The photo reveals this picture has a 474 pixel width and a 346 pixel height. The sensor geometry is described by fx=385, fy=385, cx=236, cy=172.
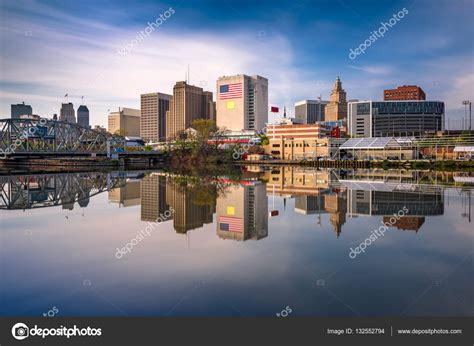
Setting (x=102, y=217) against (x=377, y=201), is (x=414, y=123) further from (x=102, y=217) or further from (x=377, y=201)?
(x=102, y=217)

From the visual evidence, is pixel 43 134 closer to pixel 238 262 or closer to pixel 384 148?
pixel 384 148

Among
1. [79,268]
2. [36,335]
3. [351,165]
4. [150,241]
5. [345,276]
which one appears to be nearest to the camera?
[36,335]

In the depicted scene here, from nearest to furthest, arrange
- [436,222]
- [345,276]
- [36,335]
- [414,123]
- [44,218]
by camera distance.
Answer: [36,335] → [345,276] → [436,222] → [44,218] → [414,123]

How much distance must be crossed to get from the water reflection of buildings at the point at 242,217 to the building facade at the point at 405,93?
154847mm

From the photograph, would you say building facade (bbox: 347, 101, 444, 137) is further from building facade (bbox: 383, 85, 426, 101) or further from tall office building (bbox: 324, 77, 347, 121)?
tall office building (bbox: 324, 77, 347, 121)

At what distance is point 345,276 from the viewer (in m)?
8.09

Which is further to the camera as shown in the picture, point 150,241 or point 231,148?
point 231,148

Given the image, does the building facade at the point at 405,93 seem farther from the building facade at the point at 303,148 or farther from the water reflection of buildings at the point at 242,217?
the water reflection of buildings at the point at 242,217

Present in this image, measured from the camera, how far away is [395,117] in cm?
13725

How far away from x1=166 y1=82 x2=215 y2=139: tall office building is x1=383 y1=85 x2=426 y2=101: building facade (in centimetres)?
8265

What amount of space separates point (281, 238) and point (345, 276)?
3.94 meters

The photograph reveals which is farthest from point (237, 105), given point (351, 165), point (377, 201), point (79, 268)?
point (79, 268)

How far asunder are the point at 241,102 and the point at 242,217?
138075 mm

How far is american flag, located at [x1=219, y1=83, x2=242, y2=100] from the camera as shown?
151250mm
